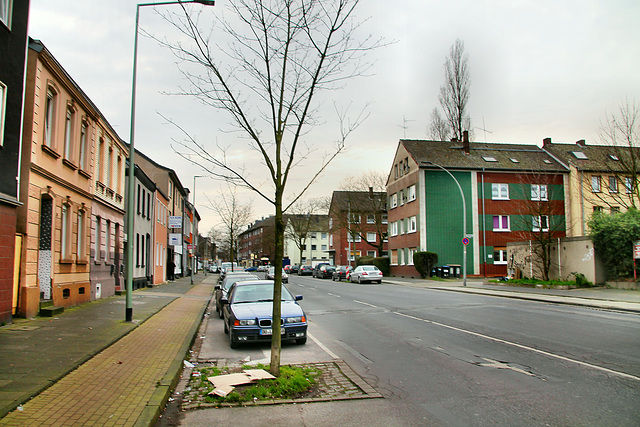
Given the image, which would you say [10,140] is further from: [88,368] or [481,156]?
[481,156]

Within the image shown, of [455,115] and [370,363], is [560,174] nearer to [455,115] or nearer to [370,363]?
[455,115]

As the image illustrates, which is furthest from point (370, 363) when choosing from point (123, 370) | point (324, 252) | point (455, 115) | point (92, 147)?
point (324, 252)

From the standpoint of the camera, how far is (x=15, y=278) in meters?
12.0

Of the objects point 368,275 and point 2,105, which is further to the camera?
point 368,275

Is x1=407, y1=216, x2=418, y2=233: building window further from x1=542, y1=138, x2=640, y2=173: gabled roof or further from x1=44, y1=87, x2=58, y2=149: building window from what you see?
x1=44, y1=87, x2=58, y2=149: building window

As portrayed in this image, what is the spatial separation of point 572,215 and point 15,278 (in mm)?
45343

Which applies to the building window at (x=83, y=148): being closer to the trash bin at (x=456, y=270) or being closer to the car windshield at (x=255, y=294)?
the car windshield at (x=255, y=294)

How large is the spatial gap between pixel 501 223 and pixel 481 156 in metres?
6.42

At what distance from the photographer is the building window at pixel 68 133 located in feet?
52.6

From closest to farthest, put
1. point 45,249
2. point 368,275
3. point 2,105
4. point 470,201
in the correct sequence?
1. point 2,105
2. point 45,249
3. point 368,275
4. point 470,201

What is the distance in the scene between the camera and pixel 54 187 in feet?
48.4

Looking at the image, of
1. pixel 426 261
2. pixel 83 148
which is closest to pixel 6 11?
pixel 83 148

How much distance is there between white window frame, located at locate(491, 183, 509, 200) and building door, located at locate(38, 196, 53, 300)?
1492 inches

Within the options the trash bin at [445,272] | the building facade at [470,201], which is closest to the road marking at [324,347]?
the trash bin at [445,272]
